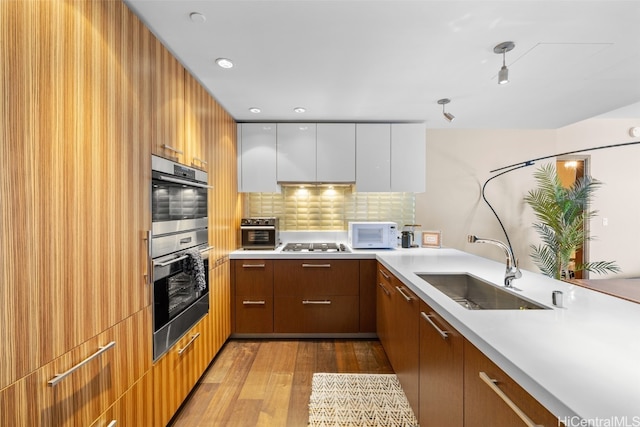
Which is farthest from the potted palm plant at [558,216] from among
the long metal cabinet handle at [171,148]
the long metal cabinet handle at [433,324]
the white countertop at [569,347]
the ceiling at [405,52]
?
the long metal cabinet handle at [171,148]

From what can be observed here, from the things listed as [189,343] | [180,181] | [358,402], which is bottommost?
[358,402]

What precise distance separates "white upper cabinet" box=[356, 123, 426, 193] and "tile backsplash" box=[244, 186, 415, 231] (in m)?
0.35

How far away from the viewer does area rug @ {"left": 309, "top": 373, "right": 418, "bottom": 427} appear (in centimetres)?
174

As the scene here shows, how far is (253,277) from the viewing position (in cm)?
274

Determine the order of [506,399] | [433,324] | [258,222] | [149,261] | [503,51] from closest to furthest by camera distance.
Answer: [506,399] < [433,324] < [149,261] < [503,51] < [258,222]

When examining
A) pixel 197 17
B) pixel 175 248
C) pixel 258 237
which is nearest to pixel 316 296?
pixel 258 237

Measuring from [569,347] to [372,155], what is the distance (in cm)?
242

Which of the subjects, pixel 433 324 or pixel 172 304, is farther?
pixel 172 304

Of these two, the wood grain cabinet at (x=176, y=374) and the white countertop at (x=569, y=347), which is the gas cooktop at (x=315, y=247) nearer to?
the wood grain cabinet at (x=176, y=374)

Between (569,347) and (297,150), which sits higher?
(297,150)

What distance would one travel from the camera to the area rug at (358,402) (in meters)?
1.74

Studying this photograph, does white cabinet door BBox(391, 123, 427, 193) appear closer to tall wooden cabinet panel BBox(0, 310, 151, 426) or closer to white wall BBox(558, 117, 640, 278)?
tall wooden cabinet panel BBox(0, 310, 151, 426)

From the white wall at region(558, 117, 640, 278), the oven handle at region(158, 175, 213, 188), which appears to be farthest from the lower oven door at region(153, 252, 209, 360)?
the white wall at region(558, 117, 640, 278)

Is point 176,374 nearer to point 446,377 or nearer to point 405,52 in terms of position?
point 446,377
